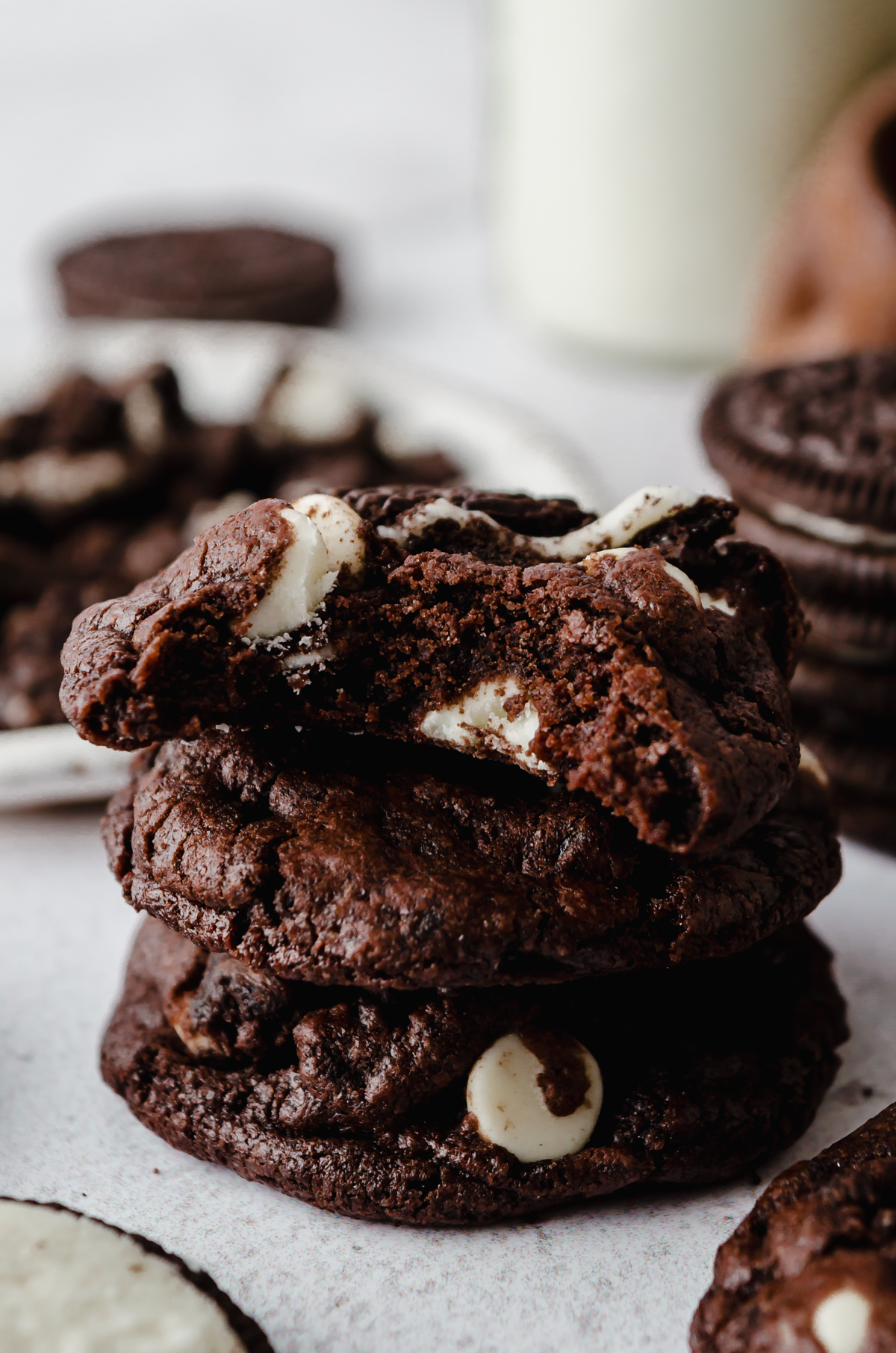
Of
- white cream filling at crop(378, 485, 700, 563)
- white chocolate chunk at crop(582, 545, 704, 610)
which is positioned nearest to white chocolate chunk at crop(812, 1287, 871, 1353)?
white chocolate chunk at crop(582, 545, 704, 610)

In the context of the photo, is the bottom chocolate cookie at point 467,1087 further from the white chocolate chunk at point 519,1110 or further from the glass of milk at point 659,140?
the glass of milk at point 659,140

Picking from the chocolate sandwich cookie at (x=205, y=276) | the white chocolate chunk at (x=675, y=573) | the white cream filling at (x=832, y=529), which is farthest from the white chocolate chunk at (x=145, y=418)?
the white chocolate chunk at (x=675, y=573)

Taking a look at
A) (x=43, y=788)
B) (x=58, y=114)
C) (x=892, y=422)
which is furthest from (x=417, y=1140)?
(x=58, y=114)

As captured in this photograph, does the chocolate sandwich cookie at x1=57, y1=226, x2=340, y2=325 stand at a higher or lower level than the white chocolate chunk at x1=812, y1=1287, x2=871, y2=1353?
lower

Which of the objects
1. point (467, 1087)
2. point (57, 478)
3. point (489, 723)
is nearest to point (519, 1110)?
point (467, 1087)

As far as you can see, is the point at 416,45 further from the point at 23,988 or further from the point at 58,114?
the point at 23,988

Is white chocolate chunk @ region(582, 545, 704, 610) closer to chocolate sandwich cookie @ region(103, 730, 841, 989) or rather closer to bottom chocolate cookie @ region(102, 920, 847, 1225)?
chocolate sandwich cookie @ region(103, 730, 841, 989)
